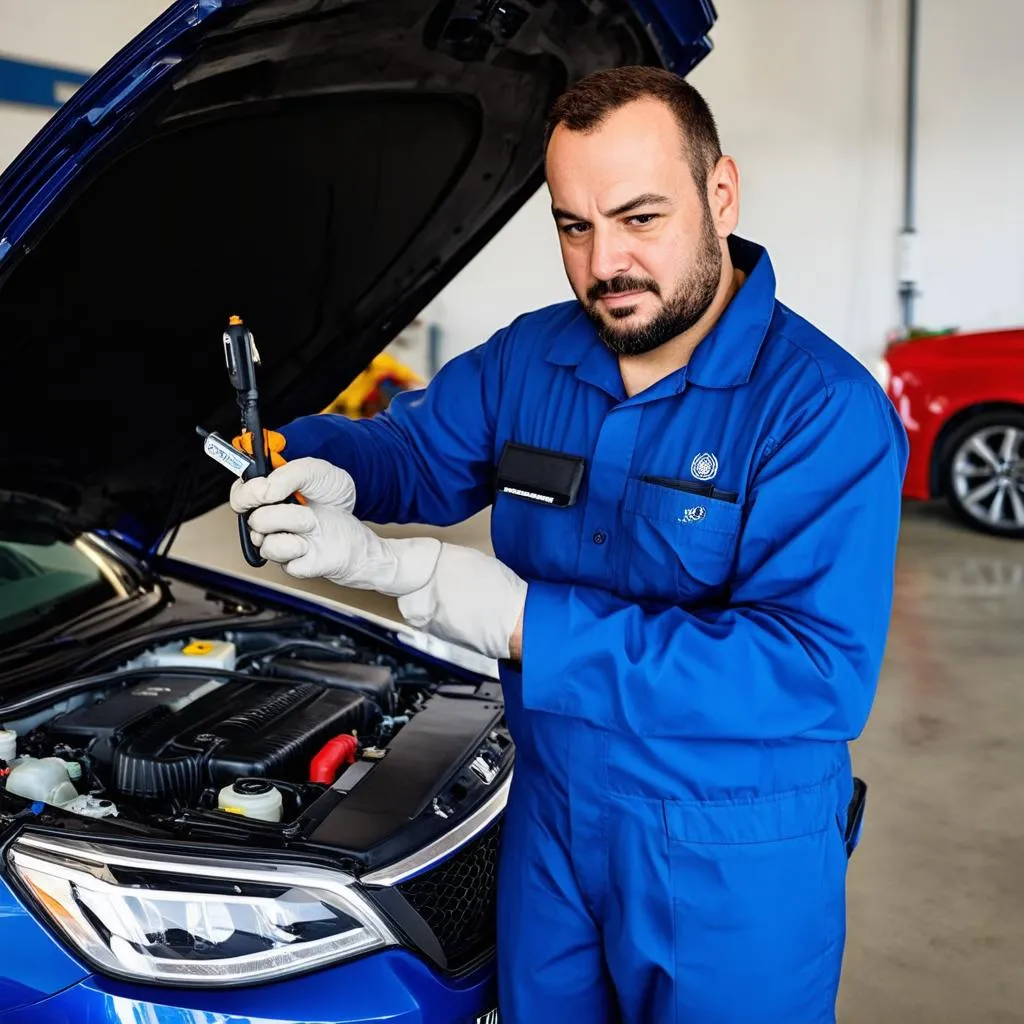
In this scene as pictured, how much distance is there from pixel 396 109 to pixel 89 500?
883 mm

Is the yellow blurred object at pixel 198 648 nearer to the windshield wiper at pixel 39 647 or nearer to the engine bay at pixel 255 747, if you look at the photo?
the engine bay at pixel 255 747

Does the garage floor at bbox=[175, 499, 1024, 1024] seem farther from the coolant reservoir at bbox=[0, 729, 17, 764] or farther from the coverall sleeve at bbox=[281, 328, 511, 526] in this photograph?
the coolant reservoir at bbox=[0, 729, 17, 764]

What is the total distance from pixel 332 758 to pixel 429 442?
18.0 inches

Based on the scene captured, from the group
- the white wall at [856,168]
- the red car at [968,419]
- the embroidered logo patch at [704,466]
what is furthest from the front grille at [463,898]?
the white wall at [856,168]

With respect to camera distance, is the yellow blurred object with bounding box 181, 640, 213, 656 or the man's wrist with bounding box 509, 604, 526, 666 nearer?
the man's wrist with bounding box 509, 604, 526, 666

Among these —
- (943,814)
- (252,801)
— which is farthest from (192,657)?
(943,814)

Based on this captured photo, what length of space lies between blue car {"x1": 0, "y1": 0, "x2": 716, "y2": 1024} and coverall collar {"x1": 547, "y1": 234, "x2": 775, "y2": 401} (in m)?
0.43

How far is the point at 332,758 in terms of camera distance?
1449 millimetres

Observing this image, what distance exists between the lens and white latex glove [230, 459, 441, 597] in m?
1.11

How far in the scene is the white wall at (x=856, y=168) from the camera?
7.44 metres

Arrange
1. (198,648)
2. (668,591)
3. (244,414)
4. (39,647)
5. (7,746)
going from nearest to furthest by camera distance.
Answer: (244,414) < (668,591) < (7,746) < (39,647) < (198,648)

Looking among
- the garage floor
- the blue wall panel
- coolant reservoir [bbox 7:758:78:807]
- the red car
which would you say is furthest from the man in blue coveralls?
the blue wall panel

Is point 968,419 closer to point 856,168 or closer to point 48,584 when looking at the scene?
point 856,168

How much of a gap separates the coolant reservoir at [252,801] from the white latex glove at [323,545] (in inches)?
12.9
